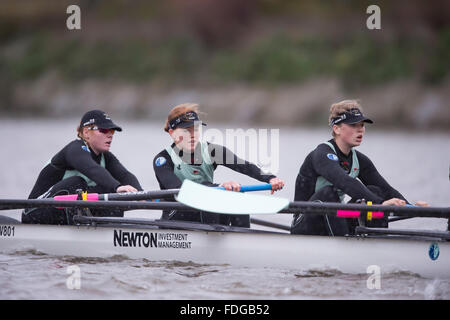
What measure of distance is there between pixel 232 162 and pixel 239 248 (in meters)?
1.28

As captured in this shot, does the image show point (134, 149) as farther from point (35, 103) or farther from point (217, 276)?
point (35, 103)

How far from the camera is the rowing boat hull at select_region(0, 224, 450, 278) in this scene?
8.41 metres

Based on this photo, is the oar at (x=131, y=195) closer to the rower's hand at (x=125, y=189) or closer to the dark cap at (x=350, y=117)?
the rower's hand at (x=125, y=189)

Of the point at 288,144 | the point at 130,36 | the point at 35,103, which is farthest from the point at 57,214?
the point at 130,36

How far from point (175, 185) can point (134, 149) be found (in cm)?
2075

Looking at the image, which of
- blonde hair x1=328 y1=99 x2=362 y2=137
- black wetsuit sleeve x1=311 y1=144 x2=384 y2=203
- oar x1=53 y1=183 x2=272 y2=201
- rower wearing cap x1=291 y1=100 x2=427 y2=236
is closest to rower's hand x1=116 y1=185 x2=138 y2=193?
oar x1=53 y1=183 x2=272 y2=201

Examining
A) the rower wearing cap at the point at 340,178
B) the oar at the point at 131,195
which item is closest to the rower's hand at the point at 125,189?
the oar at the point at 131,195

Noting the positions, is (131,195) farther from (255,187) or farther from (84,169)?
(255,187)

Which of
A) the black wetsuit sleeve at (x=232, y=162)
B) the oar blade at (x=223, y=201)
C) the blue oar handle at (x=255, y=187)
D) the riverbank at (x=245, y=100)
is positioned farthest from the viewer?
the riverbank at (x=245, y=100)

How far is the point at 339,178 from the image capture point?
28.4 feet

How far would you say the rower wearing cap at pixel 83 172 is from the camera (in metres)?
9.35

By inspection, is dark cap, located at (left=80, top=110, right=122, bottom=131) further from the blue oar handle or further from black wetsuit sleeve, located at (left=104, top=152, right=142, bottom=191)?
the blue oar handle

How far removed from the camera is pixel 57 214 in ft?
31.4

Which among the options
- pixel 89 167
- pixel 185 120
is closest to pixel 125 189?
pixel 89 167
